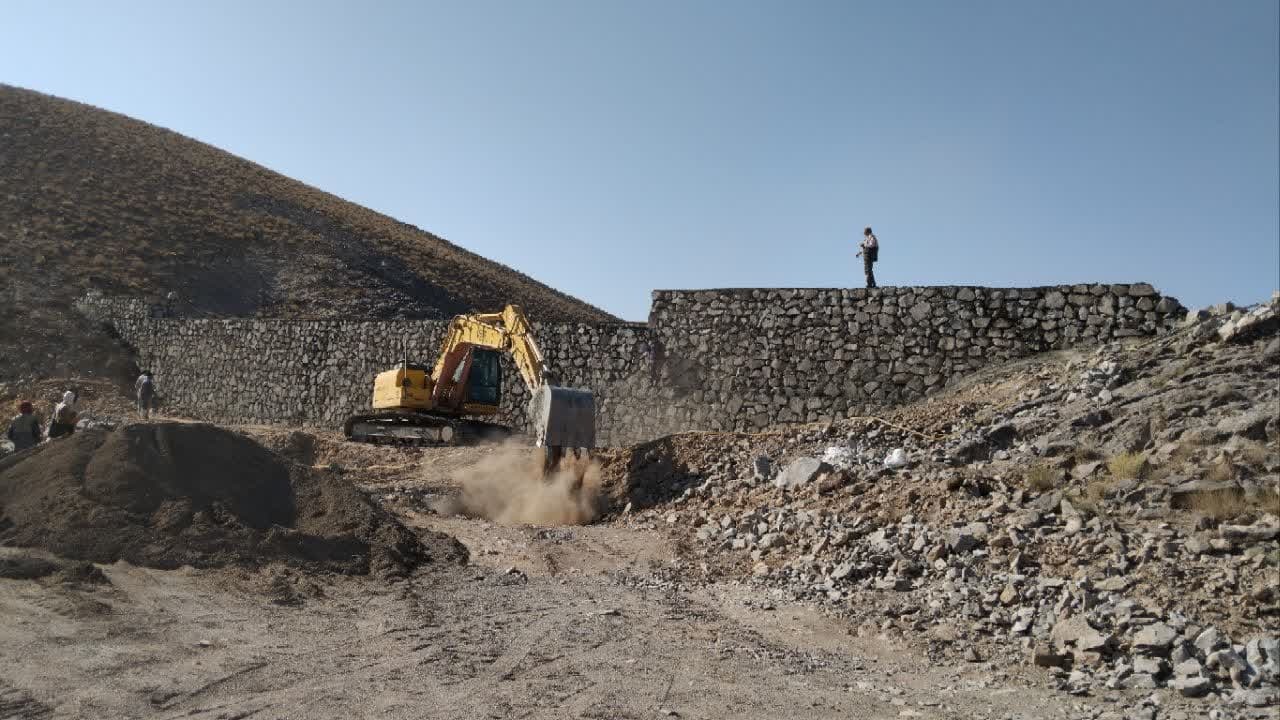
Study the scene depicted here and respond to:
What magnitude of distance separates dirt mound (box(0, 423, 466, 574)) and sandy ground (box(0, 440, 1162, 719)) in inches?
16.1

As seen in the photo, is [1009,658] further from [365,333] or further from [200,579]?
[365,333]

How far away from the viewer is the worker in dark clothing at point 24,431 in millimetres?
12094

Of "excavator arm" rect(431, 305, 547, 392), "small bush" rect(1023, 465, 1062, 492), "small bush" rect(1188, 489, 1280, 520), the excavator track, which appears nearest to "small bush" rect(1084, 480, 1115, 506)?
"small bush" rect(1023, 465, 1062, 492)

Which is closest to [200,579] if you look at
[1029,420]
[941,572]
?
[941,572]

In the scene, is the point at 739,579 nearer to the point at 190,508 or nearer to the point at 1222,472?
the point at 1222,472

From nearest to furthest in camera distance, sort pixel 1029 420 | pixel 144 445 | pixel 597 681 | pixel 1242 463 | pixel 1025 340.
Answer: pixel 597 681 < pixel 1242 463 < pixel 144 445 < pixel 1029 420 < pixel 1025 340

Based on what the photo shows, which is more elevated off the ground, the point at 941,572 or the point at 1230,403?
the point at 1230,403

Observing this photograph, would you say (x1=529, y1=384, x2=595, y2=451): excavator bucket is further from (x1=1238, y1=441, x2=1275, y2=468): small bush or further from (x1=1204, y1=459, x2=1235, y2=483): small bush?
(x1=1238, y1=441, x2=1275, y2=468): small bush

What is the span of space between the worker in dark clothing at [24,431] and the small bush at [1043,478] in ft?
39.3

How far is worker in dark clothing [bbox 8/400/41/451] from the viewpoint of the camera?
12094 mm

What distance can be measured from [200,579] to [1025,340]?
42.0ft

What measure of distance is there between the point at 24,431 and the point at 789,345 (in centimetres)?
1209

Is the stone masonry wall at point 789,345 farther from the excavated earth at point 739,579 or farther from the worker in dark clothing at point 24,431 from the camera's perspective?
the worker in dark clothing at point 24,431

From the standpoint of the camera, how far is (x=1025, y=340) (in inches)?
611
